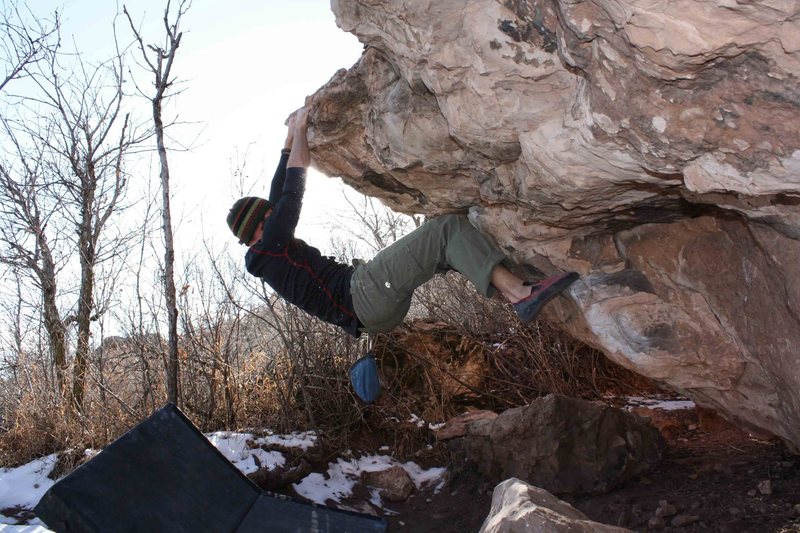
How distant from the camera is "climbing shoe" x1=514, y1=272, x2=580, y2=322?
11.6ft

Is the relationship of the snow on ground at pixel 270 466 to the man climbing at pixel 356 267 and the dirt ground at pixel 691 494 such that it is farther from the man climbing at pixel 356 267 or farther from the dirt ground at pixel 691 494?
the man climbing at pixel 356 267

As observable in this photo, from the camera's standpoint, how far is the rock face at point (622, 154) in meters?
2.08

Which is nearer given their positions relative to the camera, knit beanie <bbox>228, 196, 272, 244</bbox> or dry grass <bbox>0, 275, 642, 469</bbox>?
knit beanie <bbox>228, 196, 272, 244</bbox>

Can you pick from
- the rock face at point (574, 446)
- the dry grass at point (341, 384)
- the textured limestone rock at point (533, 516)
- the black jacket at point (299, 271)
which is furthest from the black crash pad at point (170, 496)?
the dry grass at point (341, 384)

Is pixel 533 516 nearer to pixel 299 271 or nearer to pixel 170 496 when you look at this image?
pixel 170 496

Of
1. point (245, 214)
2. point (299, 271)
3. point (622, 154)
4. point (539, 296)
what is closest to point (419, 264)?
point (539, 296)

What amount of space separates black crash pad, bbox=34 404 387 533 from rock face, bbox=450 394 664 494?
57.9 inches

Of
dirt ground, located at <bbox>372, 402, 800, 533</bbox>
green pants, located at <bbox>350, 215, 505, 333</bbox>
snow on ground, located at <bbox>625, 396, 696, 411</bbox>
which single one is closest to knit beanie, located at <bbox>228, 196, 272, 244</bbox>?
green pants, located at <bbox>350, 215, 505, 333</bbox>

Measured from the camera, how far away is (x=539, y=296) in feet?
11.6

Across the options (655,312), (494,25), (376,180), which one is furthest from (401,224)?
(494,25)

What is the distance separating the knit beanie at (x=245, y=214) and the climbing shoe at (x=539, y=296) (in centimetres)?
181

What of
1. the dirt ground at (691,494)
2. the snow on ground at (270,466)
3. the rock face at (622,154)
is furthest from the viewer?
the snow on ground at (270,466)

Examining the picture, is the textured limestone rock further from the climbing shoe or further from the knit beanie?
the knit beanie

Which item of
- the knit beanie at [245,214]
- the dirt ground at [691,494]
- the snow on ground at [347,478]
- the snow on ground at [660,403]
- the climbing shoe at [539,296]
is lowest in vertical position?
the snow on ground at [347,478]
